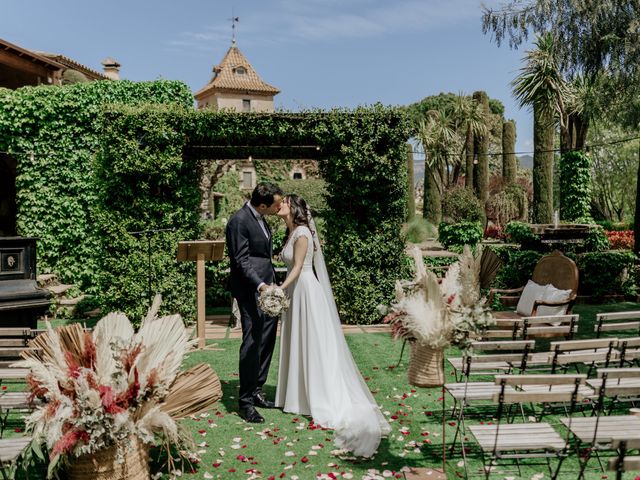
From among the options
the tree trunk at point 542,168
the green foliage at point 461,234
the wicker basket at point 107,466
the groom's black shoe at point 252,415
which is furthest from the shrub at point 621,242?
the wicker basket at point 107,466

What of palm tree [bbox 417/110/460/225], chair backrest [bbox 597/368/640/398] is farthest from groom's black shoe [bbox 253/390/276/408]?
palm tree [bbox 417/110/460/225]

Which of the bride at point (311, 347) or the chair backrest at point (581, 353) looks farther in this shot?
the bride at point (311, 347)

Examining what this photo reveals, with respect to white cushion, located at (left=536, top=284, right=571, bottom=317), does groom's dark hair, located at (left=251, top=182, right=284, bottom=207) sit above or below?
above

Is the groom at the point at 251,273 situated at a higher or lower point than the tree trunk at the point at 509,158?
lower

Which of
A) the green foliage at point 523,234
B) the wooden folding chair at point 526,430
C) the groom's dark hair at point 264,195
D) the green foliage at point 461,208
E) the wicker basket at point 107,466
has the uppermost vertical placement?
the green foliage at point 461,208

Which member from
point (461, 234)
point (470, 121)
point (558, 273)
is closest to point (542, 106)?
point (461, 234)

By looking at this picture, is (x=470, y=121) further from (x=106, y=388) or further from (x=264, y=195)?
(x=106, y=388)

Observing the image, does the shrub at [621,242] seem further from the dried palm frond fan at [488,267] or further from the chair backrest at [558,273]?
the chair backrest at [558,273]

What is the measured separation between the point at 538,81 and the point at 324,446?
63.7 ft

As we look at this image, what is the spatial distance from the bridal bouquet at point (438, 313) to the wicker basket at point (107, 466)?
2.20m

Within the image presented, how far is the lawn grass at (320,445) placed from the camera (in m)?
4.35

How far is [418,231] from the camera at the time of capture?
21.8m

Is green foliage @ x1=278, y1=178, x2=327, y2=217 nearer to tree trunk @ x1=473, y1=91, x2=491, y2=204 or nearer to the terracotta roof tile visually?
tree trunk @ x1=473, y1=91, x2=491, y2=204

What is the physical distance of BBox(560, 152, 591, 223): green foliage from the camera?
18.6m
